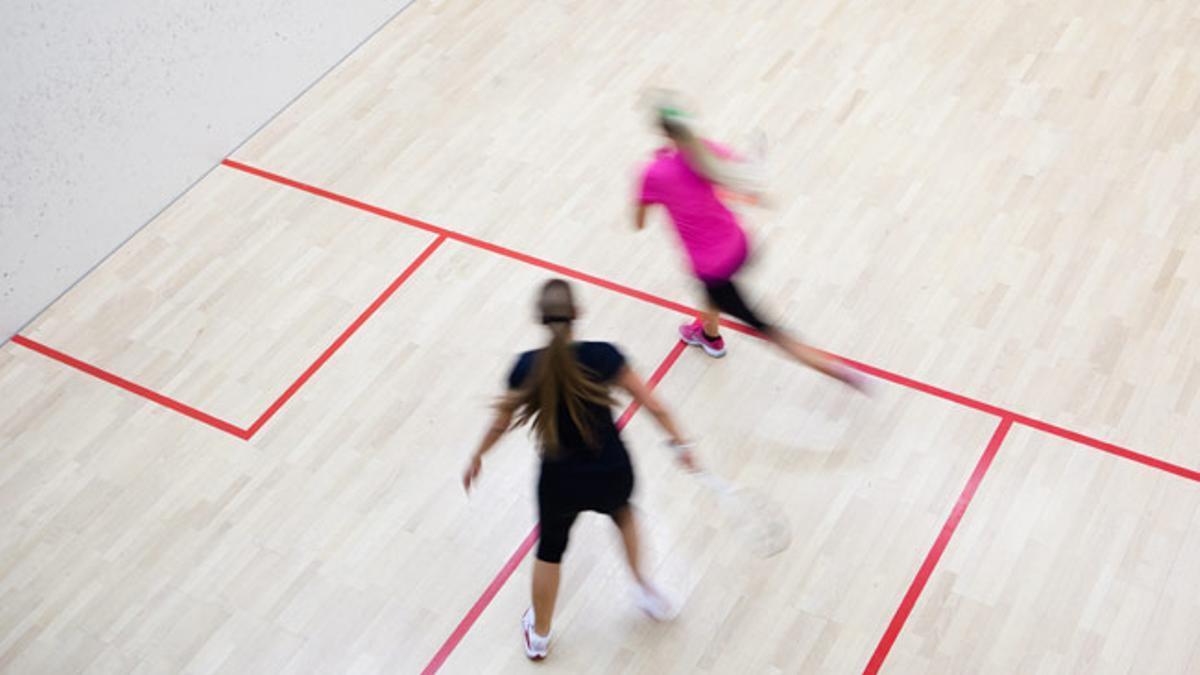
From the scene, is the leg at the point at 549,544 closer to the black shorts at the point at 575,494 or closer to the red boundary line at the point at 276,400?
the black shorts at the point at 575,494

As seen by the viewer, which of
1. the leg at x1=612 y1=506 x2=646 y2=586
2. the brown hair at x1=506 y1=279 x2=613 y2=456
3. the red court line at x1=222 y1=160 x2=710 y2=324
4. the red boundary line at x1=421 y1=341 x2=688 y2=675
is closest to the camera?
the brown hair at x1=506 y1=279 x2=613 y2=456

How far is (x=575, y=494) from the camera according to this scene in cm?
305

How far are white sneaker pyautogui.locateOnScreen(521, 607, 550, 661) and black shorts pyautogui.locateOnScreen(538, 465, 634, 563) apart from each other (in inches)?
18.9

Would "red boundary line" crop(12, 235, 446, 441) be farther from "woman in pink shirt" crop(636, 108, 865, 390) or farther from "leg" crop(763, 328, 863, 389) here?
"leg" crop(763, 328, 863, 389)

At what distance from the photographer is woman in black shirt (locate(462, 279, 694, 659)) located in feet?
9.14

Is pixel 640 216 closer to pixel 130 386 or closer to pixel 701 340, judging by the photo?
pixel 701 340

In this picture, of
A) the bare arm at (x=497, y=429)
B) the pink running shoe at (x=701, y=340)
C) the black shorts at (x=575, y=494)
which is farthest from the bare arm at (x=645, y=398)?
the pink running shoe at (x=701, y=340)

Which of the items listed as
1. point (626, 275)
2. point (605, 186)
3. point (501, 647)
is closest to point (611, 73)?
point (605, 186)

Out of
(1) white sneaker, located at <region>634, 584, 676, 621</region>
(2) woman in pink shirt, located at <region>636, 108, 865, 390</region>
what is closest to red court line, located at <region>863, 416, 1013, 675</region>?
(1) white sneaker, located at <region>634, 584, 676, 621</region>

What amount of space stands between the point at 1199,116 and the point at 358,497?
3.82 meters

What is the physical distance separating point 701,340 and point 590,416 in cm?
160

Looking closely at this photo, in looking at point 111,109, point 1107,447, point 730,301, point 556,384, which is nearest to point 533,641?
point 556,384

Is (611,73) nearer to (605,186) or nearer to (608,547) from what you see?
(605,186)

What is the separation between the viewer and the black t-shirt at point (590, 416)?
2891 millimetres
